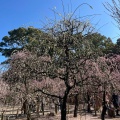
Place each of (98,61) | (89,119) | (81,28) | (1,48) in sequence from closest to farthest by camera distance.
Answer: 1. (81,28)
2. (98,61)
3. (89,119)
4. (1,48)

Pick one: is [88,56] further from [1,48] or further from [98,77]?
[1,48]

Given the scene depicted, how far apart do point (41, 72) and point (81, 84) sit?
5.05 ft

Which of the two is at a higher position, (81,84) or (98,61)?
(98,61)

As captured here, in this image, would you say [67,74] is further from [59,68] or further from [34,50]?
[34,50]

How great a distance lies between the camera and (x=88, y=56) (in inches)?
384

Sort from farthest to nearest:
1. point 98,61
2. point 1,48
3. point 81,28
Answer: point 1,48, point 98,61, point 81,28

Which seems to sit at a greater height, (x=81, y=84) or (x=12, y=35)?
(x=12, y=35)

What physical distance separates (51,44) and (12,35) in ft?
104

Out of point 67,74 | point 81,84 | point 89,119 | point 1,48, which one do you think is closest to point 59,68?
point 67,74

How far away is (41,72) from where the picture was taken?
392 inches

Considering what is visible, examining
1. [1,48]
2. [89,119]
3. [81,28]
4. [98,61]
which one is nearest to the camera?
[81,28]

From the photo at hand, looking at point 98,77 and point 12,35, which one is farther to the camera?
point 12,35

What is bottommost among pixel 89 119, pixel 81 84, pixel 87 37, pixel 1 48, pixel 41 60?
pixel 89 119

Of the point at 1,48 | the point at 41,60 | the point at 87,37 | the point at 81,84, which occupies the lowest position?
the point at 81,84
